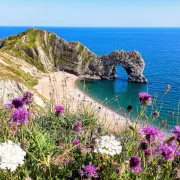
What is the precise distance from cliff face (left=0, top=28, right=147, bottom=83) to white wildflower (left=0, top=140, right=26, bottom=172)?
6197 cm

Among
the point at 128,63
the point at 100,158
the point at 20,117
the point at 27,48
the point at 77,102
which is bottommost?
the point at 128,63

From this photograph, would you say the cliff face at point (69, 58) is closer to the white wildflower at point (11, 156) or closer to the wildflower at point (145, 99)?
the wildflower at point (145, 99)

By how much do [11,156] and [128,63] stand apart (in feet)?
212

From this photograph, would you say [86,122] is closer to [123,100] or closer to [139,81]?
[123,100]

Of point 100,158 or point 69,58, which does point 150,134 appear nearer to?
point 100,158

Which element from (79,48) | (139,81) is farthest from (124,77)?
(79,48)

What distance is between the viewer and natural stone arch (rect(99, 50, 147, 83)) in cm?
6662

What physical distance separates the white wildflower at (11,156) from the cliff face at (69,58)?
61974mm

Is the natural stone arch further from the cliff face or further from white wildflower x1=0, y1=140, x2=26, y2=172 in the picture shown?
white wildflower x1=0, y1=140, x2=26, y2=172

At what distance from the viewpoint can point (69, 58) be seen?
71.2 m

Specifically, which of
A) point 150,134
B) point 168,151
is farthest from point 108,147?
point 168,151

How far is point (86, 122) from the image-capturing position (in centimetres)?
991

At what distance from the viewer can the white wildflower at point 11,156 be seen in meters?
3.50

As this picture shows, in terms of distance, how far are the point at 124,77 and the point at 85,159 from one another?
7091 cm
